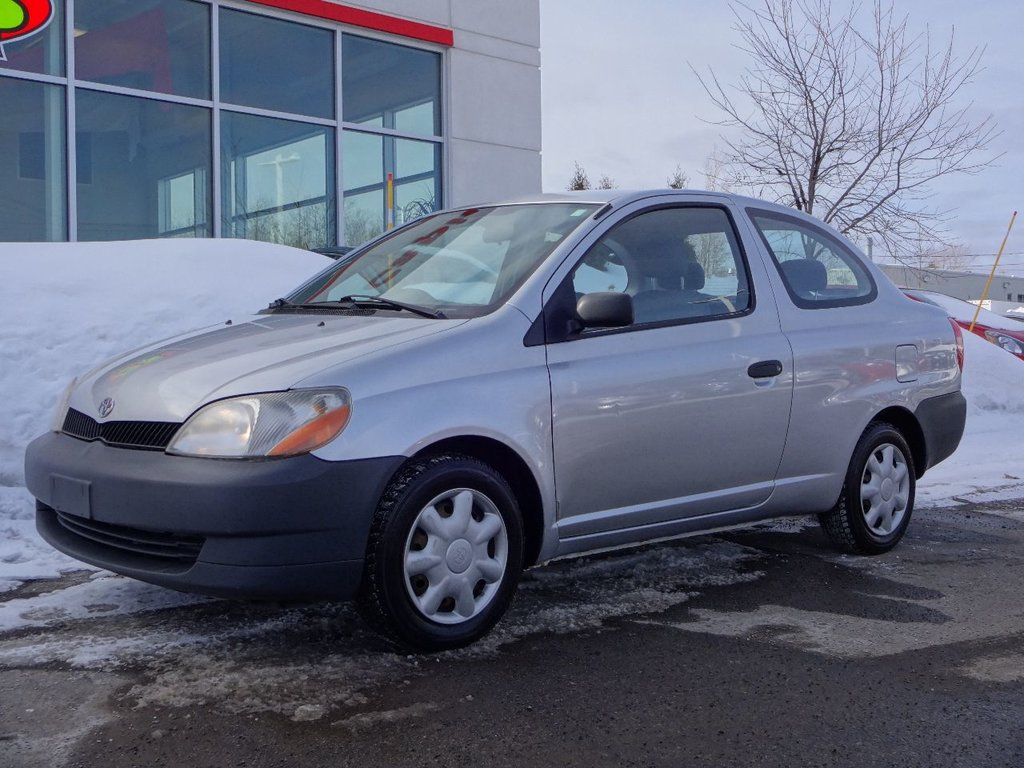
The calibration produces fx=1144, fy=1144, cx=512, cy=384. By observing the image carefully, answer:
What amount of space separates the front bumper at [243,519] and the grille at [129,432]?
4cm

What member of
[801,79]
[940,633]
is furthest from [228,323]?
[801,79]

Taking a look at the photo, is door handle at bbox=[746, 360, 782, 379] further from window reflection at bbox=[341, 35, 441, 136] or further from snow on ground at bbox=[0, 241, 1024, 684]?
window reflection at bbox=[341, 35, 441, 136]

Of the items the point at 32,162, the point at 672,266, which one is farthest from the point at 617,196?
the point at 32,162

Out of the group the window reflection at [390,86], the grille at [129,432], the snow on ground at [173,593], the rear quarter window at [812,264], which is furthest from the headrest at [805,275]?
the window reflection at [390,86]

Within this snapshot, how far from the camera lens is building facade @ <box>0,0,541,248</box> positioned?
42.2 ft

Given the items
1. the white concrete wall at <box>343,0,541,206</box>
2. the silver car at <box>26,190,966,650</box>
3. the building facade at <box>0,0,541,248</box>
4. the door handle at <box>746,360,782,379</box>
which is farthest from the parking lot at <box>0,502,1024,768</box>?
the white concrete wall at <box>343,0,541,206</box>

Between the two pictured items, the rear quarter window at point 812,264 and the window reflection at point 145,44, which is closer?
the rear quarter window at point 812,264

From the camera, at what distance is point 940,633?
417cm

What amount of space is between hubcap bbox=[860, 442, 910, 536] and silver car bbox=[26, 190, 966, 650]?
15 millimetres

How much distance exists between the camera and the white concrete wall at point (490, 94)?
645 inches

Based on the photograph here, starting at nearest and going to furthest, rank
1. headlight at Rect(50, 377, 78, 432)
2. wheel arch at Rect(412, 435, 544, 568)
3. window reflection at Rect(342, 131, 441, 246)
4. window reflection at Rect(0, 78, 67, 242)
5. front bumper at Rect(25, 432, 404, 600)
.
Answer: front bumper at Rect(25, 432, 404, 600) → wheel arch at Rect(412, 435, 544, 568) → headlight at Rect(50, 377, 78, 432) → window reflection at Rect(0, 78, 67, 242) → window reflection at Rect(342, 131, 441, 246)

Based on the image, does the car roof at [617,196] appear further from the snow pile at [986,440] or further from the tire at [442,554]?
the snow pile at [986,440]

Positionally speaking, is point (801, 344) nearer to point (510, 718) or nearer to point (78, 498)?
point (510, 718)

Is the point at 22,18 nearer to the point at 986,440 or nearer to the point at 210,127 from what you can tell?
A: the point at 210,127
